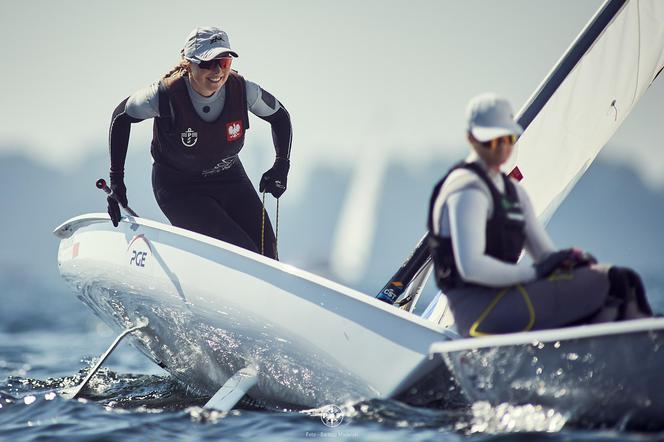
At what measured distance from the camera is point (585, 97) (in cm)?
522

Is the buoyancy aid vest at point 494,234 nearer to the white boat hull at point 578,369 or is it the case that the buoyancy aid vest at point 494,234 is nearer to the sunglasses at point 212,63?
the white boat hull at point 578,369

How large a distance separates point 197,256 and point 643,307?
6.10 ft

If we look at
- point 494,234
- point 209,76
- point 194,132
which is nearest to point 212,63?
point 209,76

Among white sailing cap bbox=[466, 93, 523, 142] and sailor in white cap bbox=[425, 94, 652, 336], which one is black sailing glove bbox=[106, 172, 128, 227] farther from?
white sailing cap bbox=[466, 93, 523, 142]

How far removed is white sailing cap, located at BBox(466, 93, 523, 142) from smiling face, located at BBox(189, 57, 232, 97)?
5.29 feet

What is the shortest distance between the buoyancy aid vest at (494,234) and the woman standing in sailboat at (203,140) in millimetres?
1624

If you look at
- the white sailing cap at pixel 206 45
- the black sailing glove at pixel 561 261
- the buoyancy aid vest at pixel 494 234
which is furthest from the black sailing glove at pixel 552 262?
the white sailing cap at pixel 206 45

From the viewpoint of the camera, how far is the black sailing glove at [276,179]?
512 cm

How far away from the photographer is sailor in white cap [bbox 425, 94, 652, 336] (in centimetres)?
311

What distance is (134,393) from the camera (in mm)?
4992

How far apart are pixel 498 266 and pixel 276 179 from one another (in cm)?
223

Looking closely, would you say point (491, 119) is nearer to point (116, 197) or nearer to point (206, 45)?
point (206, 45)

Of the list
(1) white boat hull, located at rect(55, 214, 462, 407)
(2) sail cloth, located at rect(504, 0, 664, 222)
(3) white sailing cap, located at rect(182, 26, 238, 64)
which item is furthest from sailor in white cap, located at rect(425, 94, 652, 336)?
(2) sail cloth, located at rect(504, 0, 664, 222)

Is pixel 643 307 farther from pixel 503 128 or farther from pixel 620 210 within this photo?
pixel 620 210
